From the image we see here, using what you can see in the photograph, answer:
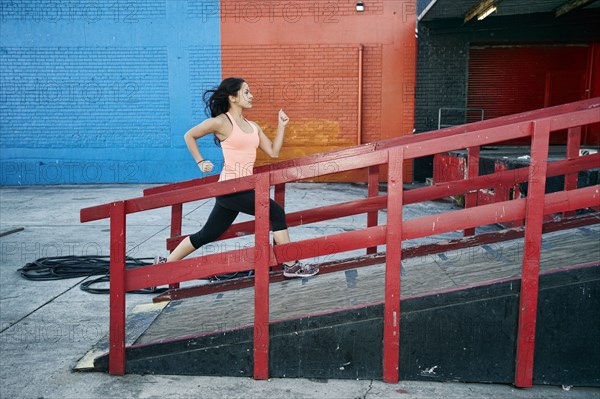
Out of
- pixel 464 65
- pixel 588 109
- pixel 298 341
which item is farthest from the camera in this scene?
pixel 464 65

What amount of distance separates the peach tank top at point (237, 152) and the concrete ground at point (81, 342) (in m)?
1.49

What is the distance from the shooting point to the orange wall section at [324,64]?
43.8 feet

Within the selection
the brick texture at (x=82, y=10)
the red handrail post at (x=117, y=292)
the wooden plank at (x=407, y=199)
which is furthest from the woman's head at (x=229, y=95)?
the brick texture at (x=82, y=10)

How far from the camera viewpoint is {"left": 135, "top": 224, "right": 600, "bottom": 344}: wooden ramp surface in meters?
3.40

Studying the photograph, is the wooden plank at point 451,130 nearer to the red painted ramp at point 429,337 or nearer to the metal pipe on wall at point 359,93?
the red painted ramp at point 429,337

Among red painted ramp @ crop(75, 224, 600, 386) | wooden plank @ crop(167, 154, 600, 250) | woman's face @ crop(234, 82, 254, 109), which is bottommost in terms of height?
red painted ramp @ crop(75, 224, 600, 386)

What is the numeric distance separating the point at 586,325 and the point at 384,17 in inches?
453

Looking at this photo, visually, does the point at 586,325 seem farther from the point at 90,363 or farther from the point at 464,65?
the point at 464,65

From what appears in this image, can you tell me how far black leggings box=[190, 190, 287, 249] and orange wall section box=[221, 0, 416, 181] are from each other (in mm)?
9850

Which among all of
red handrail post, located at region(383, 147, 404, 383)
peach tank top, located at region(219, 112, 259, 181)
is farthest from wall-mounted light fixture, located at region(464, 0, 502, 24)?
red handrail post, located at region(383, 147, 404, 383)

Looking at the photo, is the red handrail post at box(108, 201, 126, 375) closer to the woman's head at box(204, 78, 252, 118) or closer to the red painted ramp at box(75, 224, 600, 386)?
the red painted ramp at box(75, 224, 600, 386)

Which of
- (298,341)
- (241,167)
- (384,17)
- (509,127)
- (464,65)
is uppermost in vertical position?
(384,17)

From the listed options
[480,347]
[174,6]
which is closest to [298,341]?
[480,347]

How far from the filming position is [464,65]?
13000mm
